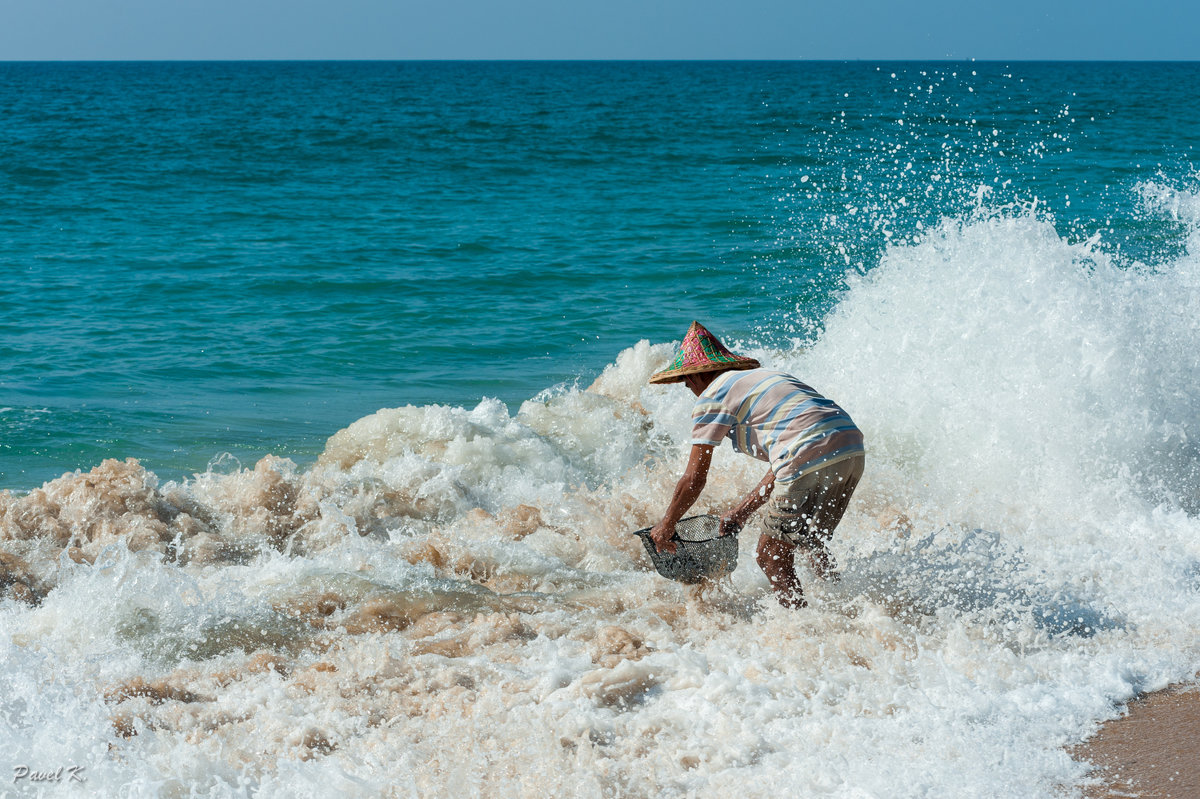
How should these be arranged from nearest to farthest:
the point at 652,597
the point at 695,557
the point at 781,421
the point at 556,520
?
1. the point at 781,421
2. the point at 695,557
3. the point at 652,597
4. the point at 556,520

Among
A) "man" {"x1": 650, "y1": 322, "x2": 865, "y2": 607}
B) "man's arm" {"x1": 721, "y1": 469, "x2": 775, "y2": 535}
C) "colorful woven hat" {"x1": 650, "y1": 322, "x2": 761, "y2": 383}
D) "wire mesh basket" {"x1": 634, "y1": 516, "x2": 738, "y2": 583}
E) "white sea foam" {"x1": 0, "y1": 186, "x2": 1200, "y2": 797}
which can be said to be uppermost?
"colorful woven hat" {"x1": 650, "y1": 322, "x2": 761, "y2": 383}

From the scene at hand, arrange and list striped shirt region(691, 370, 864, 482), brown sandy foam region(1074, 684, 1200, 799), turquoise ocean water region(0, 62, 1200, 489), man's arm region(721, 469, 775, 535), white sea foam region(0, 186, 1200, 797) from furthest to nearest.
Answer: turquoise ocean water region(0, 62, 1200, 489)
man's arm region(721, 469, 775, 535)
striped shirt region(691, 370, 864, 482)
white sea foam region(0, 186, 1200, 797)
brown sandy foam region(1074, 684, 1200, 799)

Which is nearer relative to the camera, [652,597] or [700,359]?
[700,359]

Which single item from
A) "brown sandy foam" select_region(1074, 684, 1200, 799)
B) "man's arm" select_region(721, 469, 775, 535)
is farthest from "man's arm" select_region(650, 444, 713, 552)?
"brown sandy foam" select_region(1074, 684, 1200, 799)

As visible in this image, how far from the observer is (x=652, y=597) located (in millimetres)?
4816

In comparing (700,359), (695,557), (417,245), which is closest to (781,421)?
(700,359)

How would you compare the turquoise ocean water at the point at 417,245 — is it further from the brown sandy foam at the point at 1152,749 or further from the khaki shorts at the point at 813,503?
the brown sandy foam at the point at 1152,749

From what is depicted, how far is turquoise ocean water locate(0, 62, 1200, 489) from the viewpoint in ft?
31.0

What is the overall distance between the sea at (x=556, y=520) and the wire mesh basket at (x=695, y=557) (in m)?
0.23

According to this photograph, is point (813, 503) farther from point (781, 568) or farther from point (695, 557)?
point (695, 557)

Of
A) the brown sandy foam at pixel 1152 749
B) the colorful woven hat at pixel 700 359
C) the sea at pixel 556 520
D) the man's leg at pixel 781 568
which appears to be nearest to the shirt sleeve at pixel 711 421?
the colorful woven hat at pixel 700 359

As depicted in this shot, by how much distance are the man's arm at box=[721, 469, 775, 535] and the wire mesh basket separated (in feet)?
0.18

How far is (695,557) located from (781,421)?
68 cm

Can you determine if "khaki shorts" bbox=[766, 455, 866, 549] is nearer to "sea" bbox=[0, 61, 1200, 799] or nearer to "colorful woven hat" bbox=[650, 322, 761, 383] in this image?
"sea" bbox=[0, 61, 1200, 799]
